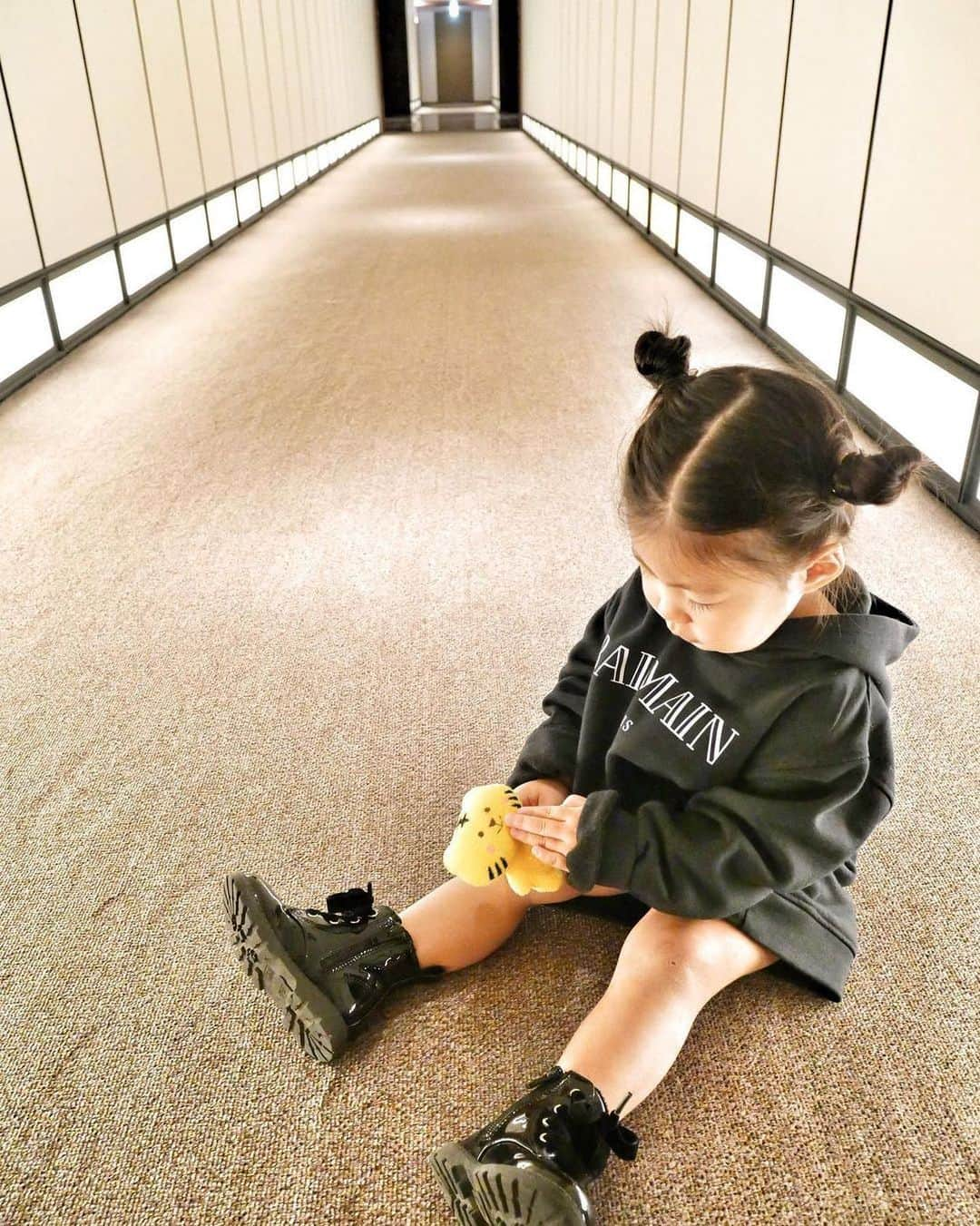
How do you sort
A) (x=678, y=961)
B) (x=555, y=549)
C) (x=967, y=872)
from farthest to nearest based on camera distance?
(x=555, y=549), (x=967, y=872), (x=678, y=961)

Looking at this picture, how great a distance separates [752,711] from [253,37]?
455 inches

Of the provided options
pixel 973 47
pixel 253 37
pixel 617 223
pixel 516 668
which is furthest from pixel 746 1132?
pixel 253 37

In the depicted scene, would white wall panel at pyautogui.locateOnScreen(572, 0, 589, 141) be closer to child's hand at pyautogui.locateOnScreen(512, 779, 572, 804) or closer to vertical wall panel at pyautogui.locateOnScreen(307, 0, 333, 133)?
vertical wall panel at pyautogui.locateOnScreen(307, 0, 333, 133)

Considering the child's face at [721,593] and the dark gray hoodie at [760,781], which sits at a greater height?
the child's face at [721,593]

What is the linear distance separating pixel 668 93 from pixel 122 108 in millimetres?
3887

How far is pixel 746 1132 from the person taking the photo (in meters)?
1.27

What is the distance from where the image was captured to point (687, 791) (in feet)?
4.43

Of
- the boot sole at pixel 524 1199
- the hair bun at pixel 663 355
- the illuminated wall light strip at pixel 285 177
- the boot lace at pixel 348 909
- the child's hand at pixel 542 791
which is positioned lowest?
the illuminated wall light strip at pixel 285 177

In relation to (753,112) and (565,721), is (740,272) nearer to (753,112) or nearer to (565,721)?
(753,112)

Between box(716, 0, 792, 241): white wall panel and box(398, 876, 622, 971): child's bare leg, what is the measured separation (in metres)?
4.44

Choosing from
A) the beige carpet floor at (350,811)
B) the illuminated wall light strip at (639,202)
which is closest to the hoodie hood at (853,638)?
the beige carpet floor at (350,811)

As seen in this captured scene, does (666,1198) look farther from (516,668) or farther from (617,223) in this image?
(617,223)

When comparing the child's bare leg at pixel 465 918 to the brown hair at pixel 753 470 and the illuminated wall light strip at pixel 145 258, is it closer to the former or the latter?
the brown hair at pixel 753 470

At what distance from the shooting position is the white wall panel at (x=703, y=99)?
5.94 metres
